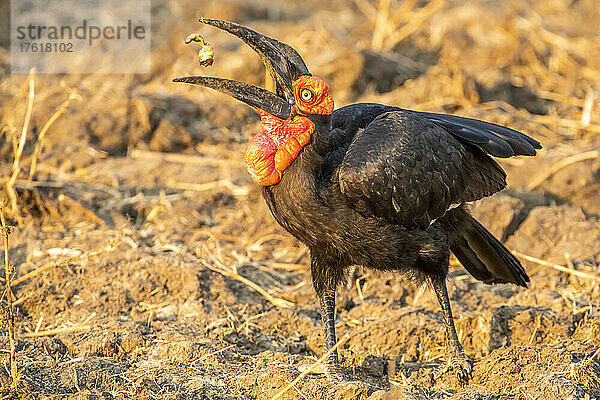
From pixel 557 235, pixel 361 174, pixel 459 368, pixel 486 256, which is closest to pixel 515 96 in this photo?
pixel 557 235

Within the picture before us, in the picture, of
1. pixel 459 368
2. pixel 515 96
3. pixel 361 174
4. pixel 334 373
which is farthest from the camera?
pixel 515 96

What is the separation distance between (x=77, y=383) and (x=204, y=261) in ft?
5.42

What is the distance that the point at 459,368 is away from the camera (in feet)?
12.8

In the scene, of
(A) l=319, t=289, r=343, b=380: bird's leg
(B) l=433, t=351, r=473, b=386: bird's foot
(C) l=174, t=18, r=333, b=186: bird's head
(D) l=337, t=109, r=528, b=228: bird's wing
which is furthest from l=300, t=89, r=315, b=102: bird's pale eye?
(B) l=433, t=351, r=473, b=386: bird's foot

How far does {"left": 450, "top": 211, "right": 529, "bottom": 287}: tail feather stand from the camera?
442 centimetres

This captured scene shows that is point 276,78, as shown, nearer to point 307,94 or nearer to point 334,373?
point 307,94

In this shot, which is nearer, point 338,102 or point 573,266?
point 573,266

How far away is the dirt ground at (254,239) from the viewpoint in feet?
12.5

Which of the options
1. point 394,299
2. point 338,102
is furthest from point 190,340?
point 338,102

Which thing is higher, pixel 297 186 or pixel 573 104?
pixel 297 186

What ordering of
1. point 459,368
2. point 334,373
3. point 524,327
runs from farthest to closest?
point 524,327, point 459,368, point 334,373

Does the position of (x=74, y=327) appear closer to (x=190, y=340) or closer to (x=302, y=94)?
(x=190, y=340)

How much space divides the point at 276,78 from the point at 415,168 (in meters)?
0.78

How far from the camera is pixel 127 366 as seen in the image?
3.78 m
